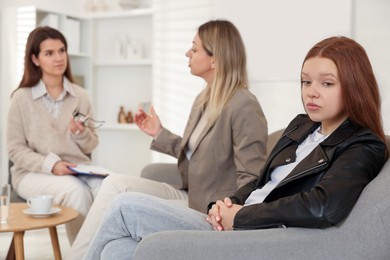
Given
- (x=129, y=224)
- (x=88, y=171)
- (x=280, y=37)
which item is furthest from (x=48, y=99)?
(x=129, y=224)

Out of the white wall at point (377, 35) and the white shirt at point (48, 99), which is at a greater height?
the white wall at point (377, 35)

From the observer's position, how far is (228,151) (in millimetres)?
2270

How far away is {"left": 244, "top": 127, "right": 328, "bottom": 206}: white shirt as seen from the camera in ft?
5.52

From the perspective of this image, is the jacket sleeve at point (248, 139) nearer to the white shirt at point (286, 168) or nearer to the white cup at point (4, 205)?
the white shirt at point (286, 168)

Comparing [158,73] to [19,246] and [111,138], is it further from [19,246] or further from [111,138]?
[19,246]

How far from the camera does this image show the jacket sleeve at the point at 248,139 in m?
2.16

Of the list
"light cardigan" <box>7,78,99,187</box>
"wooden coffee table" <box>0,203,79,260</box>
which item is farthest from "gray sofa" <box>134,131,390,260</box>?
"light cardigan" <box>7,78,99,187</box>

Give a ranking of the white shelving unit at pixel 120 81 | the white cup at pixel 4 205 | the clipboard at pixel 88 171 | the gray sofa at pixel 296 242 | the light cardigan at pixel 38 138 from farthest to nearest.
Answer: the white shelving unit at pixel 120 81, the light cardigan at pixel 38 138, the clipboard at pixel 88 171, the white cup at pixel 4 205, the gray sofa at pixel 296 242

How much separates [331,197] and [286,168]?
398mm

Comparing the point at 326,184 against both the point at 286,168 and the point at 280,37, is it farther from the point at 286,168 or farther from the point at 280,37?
the point at 280,37

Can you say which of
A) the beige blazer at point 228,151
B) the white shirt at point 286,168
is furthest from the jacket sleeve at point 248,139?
the white shirt at point 286,168

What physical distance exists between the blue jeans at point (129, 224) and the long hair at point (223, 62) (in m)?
0.78

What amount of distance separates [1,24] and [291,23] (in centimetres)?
221

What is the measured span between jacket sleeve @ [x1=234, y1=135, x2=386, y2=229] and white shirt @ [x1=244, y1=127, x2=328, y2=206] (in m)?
0.21
